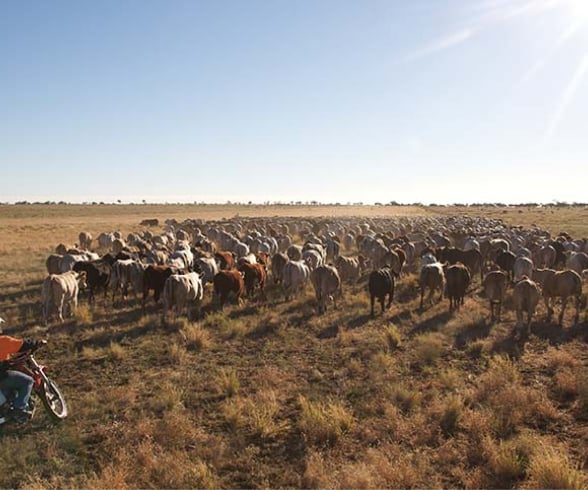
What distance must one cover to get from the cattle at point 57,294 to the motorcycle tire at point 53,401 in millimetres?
6231

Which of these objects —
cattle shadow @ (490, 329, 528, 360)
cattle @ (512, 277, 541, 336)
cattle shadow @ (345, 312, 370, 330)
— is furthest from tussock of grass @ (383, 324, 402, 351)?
cattle @ (512, 277, 541, 336)

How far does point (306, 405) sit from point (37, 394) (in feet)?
14.8

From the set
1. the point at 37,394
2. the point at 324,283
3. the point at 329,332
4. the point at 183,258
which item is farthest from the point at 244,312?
the point at 37,394

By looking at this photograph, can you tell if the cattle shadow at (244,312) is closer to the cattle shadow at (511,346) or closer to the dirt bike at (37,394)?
the dirt bike at (37,394)

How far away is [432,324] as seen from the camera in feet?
47.1

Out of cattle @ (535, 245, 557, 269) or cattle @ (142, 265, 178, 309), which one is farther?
cattle @ (535, 245, 557, 269)

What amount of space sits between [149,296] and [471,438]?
1315cm

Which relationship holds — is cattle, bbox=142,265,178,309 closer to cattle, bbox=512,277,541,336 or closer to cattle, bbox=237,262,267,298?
cattle, bbox=237,262,267,298

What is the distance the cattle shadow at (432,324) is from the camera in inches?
541

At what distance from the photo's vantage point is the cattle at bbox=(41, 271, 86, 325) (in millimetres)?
13859

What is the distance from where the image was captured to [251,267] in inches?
697

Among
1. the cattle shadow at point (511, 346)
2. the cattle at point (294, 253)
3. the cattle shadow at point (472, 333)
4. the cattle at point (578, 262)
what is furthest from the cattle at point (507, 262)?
the cattle at point (294, 253)

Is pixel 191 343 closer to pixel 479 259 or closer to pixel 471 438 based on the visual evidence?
pixel 471 438

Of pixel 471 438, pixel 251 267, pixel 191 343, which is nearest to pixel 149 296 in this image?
pixel 251 267
